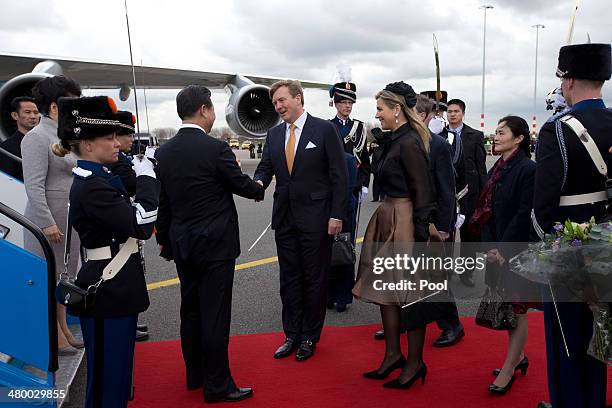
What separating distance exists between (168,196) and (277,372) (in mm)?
1382

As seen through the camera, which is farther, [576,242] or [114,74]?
[114,74]

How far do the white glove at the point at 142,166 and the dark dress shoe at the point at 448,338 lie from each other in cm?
250

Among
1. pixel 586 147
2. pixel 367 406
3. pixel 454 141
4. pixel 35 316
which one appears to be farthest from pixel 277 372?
pixel 454 141

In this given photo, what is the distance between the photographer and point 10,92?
8.60m

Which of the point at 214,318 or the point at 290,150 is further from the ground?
the point at 290,150

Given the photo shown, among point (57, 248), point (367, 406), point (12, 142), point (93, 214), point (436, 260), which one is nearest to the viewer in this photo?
point (93, 214)

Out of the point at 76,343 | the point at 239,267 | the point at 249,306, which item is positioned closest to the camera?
Result: the point at 76,343

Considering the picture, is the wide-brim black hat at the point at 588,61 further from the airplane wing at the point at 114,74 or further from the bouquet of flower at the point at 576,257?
the airplane wing at the point at 114,74

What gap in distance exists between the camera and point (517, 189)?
320 cm

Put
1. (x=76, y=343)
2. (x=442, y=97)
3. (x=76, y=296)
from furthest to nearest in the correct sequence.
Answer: (x=442, y=97), (x=76, y=343), (x=76, y=296)

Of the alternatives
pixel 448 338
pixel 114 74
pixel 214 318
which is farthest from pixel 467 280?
pixel 114 74

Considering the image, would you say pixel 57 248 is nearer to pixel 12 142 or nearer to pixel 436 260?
pixel 12 142

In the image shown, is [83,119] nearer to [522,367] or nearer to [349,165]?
[349,165]

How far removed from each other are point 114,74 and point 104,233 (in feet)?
52.9
